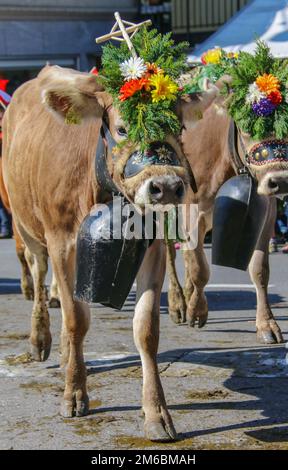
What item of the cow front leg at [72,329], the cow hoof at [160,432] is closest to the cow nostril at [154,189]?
the cow front leg at [72,329]

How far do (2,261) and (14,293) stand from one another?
9.00 ft

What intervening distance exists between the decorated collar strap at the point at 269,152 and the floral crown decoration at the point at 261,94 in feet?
0.17

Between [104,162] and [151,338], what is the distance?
3.43 feet

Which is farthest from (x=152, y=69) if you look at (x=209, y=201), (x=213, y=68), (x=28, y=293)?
(x=28, y=293)

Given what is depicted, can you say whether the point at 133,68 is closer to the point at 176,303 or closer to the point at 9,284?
the point at 176,303

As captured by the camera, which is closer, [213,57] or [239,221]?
[239,221]

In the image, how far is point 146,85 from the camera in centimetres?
575

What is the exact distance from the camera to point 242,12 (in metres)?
16.3

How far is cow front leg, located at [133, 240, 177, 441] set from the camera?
5.83m

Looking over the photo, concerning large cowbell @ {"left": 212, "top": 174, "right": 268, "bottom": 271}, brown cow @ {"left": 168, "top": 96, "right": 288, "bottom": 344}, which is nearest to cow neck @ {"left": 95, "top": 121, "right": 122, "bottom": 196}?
large cowbell @ {"left": 212, "top": 174, "right": 268, "bottom": 271}

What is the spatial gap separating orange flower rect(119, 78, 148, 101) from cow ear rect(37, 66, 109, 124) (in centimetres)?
34

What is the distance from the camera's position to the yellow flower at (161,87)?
5.77 m

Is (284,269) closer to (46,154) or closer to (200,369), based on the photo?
(200,369)

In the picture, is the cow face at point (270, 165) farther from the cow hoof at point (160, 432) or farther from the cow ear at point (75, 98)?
the cow hoof at point (160, 432)
